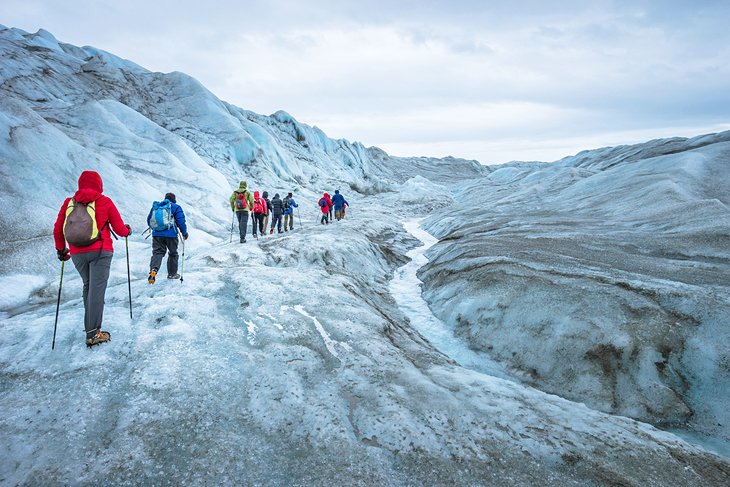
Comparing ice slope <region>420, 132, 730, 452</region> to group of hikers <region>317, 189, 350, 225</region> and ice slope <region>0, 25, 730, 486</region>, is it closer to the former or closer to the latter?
ice slope <region>0, 25, 730, 486</region>

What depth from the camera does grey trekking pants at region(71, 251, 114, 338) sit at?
5871 millimetres

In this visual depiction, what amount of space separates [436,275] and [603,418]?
10.2 metres

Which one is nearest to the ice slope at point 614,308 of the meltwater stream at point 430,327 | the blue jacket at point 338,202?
the meltwater stream at point 430,327

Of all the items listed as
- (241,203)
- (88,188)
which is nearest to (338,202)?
(241,203)

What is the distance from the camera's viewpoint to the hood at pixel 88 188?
577 centimetres

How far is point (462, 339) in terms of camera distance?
35.4ft

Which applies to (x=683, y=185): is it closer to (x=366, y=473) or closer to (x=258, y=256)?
(x=258, y=256)

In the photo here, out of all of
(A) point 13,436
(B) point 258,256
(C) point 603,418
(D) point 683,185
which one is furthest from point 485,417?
(D) point 683,185

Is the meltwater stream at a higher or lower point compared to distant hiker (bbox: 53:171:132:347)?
lower

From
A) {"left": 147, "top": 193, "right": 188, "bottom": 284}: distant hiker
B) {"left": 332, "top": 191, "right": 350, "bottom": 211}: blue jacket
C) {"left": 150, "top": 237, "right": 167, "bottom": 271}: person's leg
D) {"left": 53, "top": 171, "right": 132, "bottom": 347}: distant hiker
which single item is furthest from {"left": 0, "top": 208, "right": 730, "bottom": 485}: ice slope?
{"left": 332, "top": 191, "right": 350, "bottom": 211}: blue jacket

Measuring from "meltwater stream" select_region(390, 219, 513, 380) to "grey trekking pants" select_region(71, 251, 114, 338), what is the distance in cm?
786

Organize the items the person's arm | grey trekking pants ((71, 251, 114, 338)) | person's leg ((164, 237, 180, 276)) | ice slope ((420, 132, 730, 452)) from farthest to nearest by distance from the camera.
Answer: person's leg ((164, 237, 180, 276)), ice slope ((420, 132, 730, 452)), the person's arm, grey trekking pants ((71, 251, 114, 338))

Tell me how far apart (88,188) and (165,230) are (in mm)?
3254

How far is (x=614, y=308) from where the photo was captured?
29.5 ft
